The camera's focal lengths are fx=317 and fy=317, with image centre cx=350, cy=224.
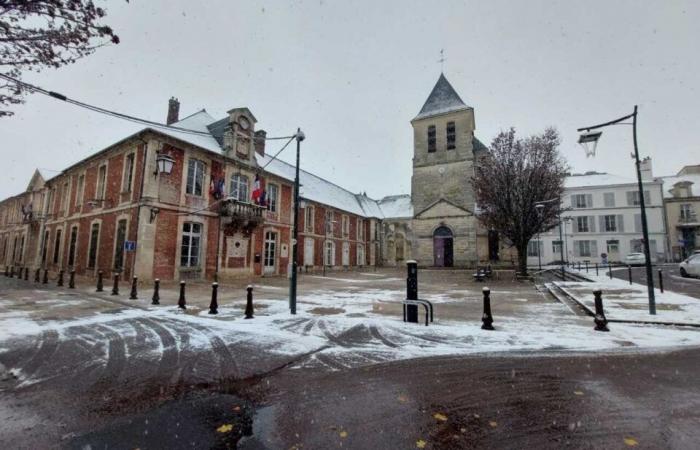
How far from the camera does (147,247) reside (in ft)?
47.7

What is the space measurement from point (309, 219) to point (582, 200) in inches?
1317

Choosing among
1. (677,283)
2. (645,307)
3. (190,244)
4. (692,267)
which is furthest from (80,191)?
(692,267)

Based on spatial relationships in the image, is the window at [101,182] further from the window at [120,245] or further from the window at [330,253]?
the window at [330,253]

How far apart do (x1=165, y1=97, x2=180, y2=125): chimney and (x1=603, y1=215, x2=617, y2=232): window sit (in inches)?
1744

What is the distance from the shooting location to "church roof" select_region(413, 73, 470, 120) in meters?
34.1

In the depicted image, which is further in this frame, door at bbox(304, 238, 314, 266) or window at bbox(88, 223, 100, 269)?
door at bbox(304, 238, 314, 266)

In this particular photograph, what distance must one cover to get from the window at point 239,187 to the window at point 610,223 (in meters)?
39.9

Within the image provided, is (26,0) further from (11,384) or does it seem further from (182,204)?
(182,204)

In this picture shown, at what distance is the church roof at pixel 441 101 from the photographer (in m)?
34.1

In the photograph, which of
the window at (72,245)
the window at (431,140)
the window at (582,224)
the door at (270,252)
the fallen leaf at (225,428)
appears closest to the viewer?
the fallen leaf at (225,428)

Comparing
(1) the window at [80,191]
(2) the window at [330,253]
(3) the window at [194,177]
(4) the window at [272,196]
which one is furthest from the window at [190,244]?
(2) the window at [330,253]

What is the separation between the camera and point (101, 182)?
18.2 m

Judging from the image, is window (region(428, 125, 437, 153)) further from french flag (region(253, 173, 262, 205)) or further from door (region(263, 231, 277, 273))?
french flag (region(253, 173, 262, 205))

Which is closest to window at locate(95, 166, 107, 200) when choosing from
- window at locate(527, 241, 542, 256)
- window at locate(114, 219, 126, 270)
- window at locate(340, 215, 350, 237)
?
window at locate(114, 219, 126, 270)
